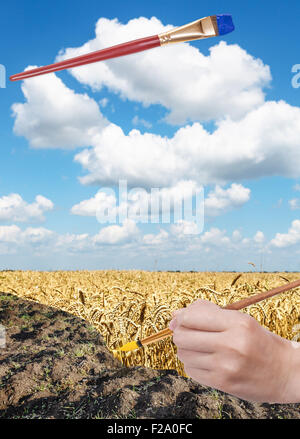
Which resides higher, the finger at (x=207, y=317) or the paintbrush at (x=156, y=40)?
the paintbrush at (x=156, y=40)

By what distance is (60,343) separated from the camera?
4195mm

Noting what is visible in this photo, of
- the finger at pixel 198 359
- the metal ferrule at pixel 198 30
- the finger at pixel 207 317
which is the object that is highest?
the metal ferrule at pixel 198 30

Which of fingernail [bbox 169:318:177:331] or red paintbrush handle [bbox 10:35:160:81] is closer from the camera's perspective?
fingernail [bbox 169:318:177:331]

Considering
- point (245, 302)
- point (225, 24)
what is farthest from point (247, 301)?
point (225, 24)

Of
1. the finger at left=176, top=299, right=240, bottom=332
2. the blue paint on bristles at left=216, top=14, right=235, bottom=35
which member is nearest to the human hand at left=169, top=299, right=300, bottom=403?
the finger at left=176, top=299, right=240, bottom=332

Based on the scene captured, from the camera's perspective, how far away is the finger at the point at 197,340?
1364mm

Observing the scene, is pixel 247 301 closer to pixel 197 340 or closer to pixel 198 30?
pixel 197 340

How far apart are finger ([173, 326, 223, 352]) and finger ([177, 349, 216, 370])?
0.02m

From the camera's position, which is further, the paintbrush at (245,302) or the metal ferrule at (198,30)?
the metal ferrule at (198,30)

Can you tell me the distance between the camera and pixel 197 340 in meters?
1.39

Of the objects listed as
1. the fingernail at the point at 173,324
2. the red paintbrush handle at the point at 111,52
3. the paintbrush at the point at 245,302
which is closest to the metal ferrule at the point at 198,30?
the red paintbrush handle at the point at 111,52

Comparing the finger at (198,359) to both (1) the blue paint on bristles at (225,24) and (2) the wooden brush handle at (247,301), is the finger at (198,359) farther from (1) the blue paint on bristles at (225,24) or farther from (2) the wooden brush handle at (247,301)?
(1) the blue paint on bristles at (225,24)

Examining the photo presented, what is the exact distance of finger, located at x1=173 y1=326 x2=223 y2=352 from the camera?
4.48ft

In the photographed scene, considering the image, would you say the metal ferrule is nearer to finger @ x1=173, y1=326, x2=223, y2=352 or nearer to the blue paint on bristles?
the blue paint on bristles
